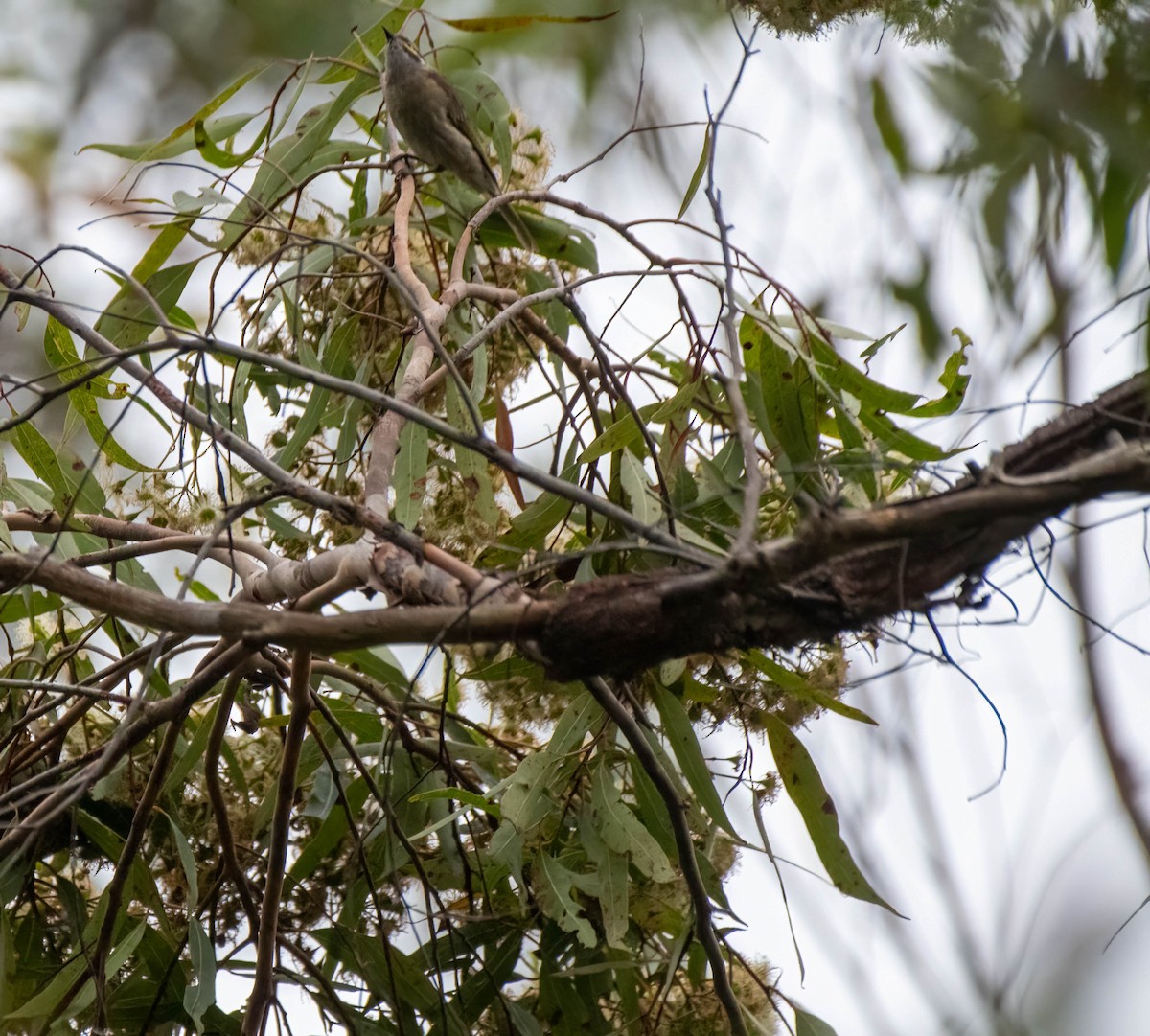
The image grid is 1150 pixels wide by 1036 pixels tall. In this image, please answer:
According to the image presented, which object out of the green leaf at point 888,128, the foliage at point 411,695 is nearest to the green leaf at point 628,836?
the foliage at point 411,695

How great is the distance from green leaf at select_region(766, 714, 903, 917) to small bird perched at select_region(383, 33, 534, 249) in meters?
0.92

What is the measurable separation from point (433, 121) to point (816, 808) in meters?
1.07

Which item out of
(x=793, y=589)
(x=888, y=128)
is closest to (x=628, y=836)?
(x=793, y=589)

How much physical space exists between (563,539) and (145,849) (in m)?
0.64

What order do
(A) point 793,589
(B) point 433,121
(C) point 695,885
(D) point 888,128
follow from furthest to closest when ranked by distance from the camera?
(D) point 888,128 → (B) point 433,121 → (C) point 695,885 → (A) point 793,589

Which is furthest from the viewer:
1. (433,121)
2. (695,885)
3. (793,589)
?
(433,121)

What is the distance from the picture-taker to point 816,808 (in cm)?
124

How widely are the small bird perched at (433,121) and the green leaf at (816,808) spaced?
36.1 inches

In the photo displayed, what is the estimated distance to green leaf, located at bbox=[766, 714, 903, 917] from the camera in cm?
119

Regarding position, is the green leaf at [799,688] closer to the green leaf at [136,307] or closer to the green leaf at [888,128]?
the green leaf at [136,307]

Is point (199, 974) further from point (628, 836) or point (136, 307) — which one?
point (136, 307)

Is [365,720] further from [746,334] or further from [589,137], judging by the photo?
[589,137]

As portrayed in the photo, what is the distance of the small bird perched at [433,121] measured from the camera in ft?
5.49

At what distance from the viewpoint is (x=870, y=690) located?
2.24 meters
